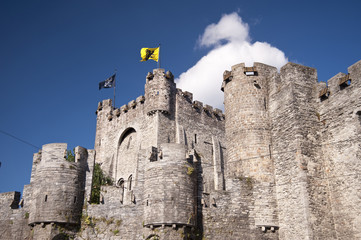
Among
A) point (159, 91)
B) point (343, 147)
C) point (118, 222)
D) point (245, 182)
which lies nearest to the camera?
point (343, 147)

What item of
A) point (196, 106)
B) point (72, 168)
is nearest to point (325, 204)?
point (72, 168)

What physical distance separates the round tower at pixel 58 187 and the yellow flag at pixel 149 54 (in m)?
12.5

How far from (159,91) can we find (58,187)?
39.5 ft

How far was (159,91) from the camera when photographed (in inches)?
1286

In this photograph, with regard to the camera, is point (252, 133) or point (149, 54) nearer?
point (252, 133)

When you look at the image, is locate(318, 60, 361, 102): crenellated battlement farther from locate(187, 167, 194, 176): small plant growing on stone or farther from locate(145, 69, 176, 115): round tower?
locate(145, 69, 176, 115): round tower

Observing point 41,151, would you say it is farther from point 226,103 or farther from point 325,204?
point 325,204

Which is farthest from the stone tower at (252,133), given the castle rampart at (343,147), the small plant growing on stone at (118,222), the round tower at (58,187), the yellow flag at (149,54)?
the yellow flag at (149,54)

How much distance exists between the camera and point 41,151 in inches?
1041

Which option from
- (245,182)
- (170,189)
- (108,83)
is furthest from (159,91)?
(170,189)

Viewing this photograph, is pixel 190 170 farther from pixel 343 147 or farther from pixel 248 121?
pixel 343 147

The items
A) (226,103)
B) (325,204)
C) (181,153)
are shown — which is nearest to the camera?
(325,204)

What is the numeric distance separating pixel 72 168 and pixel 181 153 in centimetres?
694

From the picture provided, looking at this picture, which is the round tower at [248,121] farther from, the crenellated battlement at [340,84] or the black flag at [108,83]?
the black flag at [108,83]
